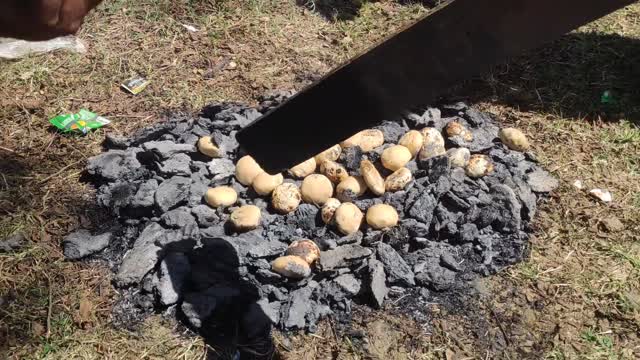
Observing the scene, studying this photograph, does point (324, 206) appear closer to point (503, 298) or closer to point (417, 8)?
point (503, 298)

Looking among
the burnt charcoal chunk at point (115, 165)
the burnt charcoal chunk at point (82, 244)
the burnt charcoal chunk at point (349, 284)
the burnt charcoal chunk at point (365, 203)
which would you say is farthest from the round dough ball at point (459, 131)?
the burnt charcoal chunk at point (82, 244)

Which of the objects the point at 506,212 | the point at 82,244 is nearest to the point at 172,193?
the point at 82,244

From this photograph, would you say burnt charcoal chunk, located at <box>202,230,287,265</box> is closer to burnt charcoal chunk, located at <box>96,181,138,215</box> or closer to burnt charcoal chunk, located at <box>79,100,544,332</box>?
burnt charcoal chunk, located at <box>79,100,544,332</box>

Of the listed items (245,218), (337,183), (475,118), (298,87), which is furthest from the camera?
(298,87)

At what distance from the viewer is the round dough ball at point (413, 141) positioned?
2967mm

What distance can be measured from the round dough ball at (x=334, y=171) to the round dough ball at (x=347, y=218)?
0.21 meters

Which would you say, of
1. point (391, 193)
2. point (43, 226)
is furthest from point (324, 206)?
point (43, 226)

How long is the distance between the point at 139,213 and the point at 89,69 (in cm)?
142

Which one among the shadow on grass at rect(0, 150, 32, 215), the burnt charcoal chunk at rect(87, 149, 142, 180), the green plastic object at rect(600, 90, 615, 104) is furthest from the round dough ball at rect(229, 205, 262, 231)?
the green plastic object at rect(600, 90, 615, 104)

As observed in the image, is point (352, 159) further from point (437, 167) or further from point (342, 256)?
point (342, 256)

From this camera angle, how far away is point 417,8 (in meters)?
4.42

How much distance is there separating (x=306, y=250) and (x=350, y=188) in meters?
0.40

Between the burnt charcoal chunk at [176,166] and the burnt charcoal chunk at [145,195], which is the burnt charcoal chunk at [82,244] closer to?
the burnt charcoal chunk at [145,195]

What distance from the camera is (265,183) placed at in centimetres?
276
